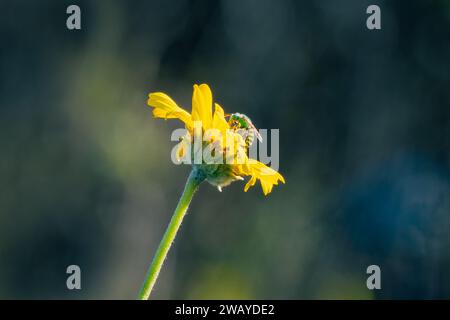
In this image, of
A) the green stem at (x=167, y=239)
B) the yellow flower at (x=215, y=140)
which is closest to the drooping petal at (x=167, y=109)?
the yellow flower at (x=215, y=140)

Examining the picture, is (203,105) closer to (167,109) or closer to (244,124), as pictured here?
(167,109)

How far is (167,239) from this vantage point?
1.35 metres

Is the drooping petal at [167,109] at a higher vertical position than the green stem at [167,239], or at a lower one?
higher

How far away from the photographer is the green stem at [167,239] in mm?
1185

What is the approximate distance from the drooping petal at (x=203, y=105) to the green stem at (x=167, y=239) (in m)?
0.12

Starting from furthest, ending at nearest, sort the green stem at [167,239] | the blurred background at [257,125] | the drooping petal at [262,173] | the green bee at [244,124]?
1. the blurred background at [257,125]
2. the green bee at [244,124]
3. the drooping petal at [262,173]
4. the green stem at [167,239]

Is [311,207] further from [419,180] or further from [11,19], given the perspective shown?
[11,19]

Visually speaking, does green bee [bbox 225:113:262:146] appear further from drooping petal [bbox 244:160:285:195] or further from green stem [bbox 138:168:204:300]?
green stem [bbox 138:168:204:300]

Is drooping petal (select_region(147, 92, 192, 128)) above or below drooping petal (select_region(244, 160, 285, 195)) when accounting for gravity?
above

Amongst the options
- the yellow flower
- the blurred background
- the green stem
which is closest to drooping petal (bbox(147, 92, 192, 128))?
the yellow flower

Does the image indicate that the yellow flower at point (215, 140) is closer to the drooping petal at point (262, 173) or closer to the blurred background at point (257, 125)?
the drooping petal at point (262, 173)

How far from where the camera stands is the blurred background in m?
6.54

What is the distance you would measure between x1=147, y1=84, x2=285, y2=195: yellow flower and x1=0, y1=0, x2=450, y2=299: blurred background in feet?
14.6

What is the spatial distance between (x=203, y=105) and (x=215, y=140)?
0.09 meters
